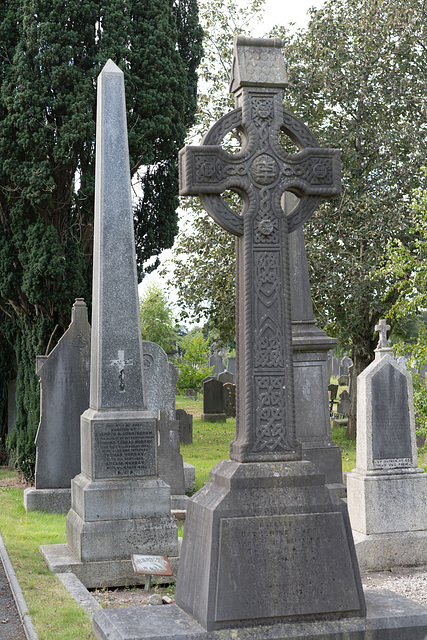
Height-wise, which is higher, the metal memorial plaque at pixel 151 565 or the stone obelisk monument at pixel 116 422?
the stone obelisk monument at pixel 116 422

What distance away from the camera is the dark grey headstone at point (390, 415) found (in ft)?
26.4

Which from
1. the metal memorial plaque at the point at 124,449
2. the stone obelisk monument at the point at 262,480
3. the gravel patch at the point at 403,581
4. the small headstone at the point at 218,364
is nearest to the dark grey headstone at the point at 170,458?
the metal memorial plaque at the point at 124,449

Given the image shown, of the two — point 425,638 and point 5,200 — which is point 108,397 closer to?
point 425,638

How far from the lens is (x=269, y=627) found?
408 cm

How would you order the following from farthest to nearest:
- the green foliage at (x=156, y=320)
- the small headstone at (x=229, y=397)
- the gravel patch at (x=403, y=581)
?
1. the green foliage at (x=156, y=320)
2. the small headstone at (x=229, y=397)
3. the gravel patch at (x=403, y=581)

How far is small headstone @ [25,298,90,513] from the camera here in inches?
383

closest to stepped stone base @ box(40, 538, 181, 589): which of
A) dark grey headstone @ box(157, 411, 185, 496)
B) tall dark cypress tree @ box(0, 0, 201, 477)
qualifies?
dark grey headstone @ box(157, 411, 185, 496)

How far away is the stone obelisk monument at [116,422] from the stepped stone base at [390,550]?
1991mm

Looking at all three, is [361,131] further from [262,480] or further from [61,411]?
[262,480]

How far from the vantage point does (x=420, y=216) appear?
34.7 feet

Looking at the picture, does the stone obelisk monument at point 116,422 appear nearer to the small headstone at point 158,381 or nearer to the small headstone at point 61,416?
the small headstone at point 61,416

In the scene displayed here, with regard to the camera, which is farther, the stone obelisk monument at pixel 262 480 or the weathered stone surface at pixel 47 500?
the weathered stone surface at pixel 47 500

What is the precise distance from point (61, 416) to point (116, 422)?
2601 mm

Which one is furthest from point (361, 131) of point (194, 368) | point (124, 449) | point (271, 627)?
point (194, 368)
